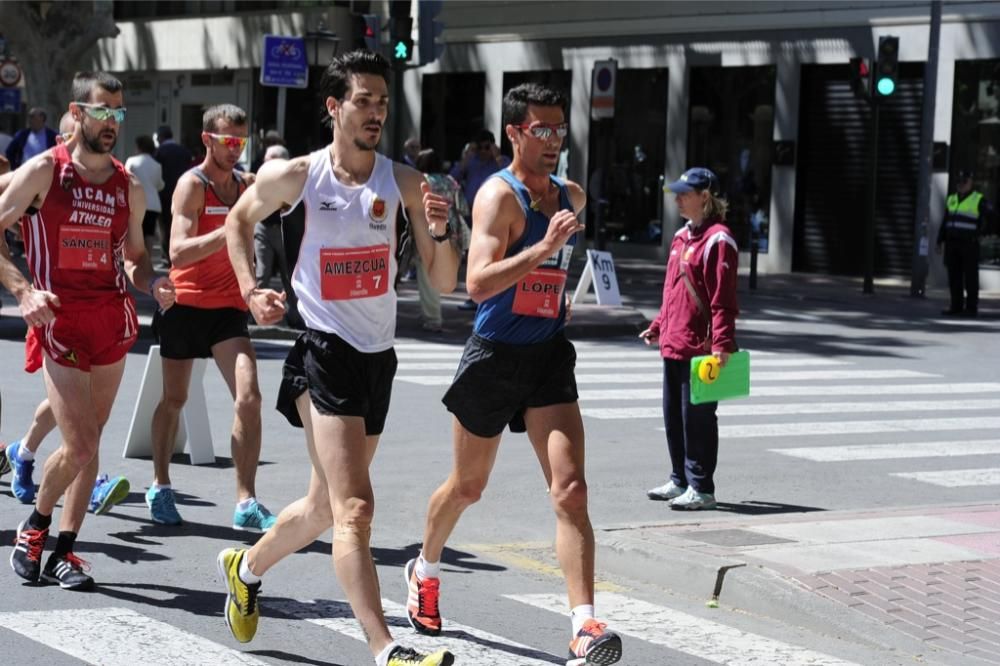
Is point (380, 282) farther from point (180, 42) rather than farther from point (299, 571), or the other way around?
point (180, 42)

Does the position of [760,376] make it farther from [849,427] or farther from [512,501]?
[512,501]

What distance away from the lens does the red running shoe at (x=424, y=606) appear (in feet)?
21.3

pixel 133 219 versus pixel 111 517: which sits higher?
pixel 133 219

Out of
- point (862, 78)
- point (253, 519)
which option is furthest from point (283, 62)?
point (253, 519)

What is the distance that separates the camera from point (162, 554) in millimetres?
7738

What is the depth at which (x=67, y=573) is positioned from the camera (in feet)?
22.7

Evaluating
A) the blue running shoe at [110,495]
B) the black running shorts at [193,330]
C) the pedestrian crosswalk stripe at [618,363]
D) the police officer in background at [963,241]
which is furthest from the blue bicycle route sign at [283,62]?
the blue running shoe at [110,495]

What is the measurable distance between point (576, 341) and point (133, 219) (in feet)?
37.6

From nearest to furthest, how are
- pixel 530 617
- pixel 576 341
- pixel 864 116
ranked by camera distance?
pixel 530 617
pixel 576 341
pixel 864 116

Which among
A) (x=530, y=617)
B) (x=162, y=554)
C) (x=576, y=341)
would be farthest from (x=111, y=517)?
(x=576, y=341)

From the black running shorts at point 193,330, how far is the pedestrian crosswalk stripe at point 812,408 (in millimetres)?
4713

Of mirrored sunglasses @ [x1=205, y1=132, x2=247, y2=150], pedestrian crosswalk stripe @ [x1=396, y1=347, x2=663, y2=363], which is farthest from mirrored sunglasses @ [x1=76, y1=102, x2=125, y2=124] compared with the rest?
pedestrian crosswalk stripe @ [x1=396, y1=347, x2=663, y2=363]

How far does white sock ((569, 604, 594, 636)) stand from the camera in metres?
5.96

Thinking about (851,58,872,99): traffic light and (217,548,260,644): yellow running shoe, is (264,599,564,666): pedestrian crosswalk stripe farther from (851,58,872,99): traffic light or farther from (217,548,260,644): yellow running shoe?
(851,58,872,99): traffic light
